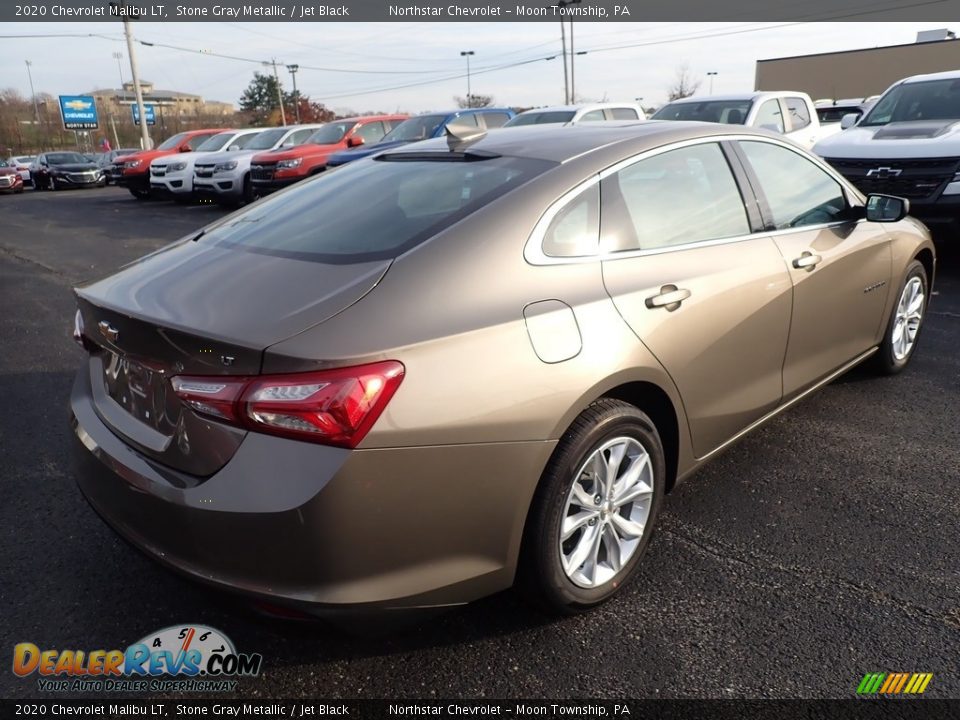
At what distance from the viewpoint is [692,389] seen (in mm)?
2797

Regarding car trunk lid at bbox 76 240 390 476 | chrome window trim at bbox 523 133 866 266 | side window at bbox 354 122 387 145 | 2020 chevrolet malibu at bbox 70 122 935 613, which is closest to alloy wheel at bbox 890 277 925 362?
chrome window trim at bbox 523 133 866 266

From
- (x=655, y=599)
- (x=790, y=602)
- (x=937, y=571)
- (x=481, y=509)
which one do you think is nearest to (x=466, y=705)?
(x=481, y=509)

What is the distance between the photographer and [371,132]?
1612 cm

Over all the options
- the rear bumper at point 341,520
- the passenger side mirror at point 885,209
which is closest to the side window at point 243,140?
the passenger side mirror at point 885,209

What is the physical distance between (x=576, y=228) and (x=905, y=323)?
3.18 metres

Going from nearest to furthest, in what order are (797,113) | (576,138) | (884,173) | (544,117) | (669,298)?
(669,298)
(576,138)
(884,173)
(797,113)
(544,117)

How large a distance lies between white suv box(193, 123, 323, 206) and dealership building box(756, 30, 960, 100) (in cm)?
3530

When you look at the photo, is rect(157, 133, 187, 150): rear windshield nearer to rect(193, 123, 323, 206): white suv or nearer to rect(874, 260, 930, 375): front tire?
rect(193, 123, 323, 206): white suv

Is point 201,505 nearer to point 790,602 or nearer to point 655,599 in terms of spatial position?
point 655,599

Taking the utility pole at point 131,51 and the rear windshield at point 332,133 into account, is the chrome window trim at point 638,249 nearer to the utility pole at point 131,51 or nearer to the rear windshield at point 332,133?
the rear windshield at point 332,133

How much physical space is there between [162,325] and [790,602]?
2258 millimetres

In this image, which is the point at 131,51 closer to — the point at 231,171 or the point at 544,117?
the point at 231,171

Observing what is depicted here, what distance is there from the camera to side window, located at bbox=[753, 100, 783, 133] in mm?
10781

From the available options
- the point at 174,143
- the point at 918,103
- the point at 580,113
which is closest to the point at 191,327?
the point at 918,103
